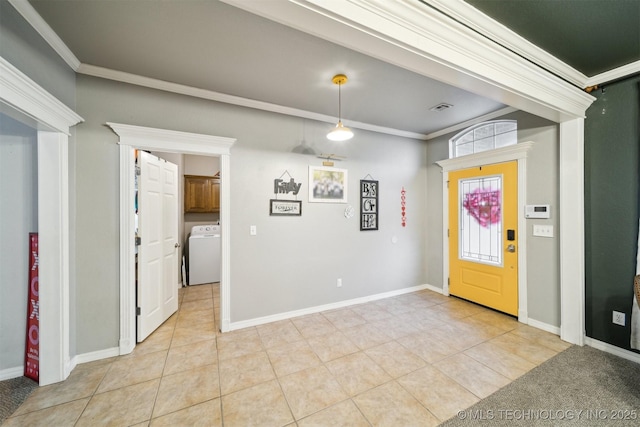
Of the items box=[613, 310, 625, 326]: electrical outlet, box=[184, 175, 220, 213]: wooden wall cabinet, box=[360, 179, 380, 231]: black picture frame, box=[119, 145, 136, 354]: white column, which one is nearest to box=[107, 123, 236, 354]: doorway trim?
box=[119, 145, 136, 354]: white column

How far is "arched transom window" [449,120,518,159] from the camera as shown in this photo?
3309mm

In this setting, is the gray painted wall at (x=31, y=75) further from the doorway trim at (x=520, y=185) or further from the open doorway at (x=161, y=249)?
the doorway trim at (x=520, y=185)

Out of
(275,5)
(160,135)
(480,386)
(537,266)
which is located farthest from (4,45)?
(537,266)

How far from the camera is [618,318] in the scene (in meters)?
2.37

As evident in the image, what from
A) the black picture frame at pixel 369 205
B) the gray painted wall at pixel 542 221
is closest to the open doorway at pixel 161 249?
the black picture frame at pixel 369 205

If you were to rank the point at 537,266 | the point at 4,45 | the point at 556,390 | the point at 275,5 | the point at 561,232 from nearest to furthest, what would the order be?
the point at 275,5, the point at 4,45, the point at 556,390, the point at 561,232, the point at 537,266

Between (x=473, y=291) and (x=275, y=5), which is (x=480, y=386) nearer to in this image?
(x=473, y=291)

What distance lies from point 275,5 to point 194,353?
2.92 metres

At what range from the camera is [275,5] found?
1119mm

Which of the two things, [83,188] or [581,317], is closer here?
[83,188]

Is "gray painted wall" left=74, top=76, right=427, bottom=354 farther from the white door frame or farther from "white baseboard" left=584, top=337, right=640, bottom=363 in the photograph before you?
"white baseboard" left=584, top=337, right=640, bottom=363

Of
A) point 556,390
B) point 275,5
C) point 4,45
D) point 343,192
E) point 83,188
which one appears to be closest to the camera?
point 275,5

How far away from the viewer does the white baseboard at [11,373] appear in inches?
79.1

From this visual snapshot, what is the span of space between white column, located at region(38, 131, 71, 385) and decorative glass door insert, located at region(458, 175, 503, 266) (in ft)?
15.5
